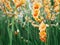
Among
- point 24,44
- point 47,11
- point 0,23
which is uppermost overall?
point 47,11

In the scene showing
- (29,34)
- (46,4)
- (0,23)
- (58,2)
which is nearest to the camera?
(58,2)

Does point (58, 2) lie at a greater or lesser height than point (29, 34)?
greater

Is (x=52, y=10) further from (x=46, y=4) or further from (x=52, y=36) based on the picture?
(x=52, y=36)

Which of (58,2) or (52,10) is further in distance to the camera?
(52,10)

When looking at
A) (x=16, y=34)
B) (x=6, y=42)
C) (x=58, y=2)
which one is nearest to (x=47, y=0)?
(x=58, y=2)

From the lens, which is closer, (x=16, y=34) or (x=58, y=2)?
(x=58, y=2)

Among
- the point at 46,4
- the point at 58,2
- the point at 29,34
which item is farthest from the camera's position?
the point at 29,34

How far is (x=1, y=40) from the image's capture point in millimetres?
1710

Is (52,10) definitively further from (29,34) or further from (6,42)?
(6,42)

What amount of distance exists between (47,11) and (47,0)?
169mm

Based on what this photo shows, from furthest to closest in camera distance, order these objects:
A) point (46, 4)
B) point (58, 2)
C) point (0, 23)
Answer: point (0, 23), point (46, 4), point (58, 2)

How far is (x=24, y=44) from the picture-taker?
1.68 metres

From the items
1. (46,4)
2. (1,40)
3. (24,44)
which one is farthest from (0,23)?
(46,4)

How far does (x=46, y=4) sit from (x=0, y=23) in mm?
518
